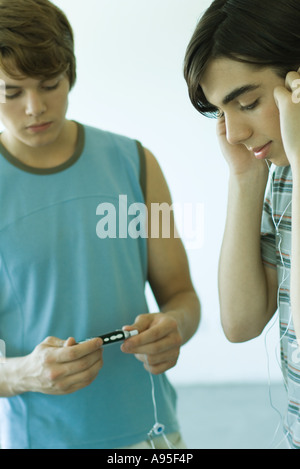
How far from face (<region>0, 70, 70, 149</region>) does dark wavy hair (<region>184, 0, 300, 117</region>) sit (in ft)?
1.08

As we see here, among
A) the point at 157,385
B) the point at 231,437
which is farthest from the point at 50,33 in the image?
the point at 231,437

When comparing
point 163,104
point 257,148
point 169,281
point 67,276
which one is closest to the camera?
point 257,148

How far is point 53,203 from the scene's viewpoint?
1216mm

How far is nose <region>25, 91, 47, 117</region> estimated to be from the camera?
1118 mm

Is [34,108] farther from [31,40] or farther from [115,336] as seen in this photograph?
[115,336]

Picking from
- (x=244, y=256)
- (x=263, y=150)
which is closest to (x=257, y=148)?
(x=263, y=150)

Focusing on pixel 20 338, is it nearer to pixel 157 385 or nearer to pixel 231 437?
pixel 157 385

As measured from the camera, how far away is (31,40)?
1.09 metres

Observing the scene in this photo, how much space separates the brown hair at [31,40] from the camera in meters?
1.07

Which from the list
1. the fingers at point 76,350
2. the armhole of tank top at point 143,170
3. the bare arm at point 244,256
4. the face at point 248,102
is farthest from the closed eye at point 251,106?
the fingers at point 76,350

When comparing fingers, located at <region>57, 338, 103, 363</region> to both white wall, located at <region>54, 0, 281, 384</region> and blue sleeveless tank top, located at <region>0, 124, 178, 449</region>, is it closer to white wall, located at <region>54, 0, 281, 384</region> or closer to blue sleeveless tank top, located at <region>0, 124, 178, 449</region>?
blue sleeveless tank top, located at <region>0, 124, 178, 449</region>

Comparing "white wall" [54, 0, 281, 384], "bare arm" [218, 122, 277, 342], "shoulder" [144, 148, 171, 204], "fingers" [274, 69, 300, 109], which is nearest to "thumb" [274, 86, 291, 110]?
"fingers" [274, 69, 300, 109]

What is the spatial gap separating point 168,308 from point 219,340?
1.70m

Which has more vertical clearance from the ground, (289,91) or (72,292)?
(289,91)
